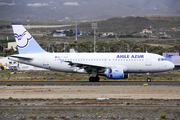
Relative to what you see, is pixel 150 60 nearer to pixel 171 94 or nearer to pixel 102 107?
pixel 171 94

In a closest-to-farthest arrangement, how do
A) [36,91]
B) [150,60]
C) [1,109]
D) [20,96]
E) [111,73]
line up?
1. [1,109]
2. [20,96]
3. [36,91]
4. [111,73]
5. [150,60]

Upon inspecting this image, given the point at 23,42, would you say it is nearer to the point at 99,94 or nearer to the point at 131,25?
the point at 99,94

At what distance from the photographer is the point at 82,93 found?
83.1 ft

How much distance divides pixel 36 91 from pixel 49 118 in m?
11.1

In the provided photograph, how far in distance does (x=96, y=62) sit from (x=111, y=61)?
1.82 m

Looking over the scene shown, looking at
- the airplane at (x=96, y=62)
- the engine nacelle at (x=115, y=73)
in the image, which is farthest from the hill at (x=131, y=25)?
the engine nacelle at (x=115, y=73)

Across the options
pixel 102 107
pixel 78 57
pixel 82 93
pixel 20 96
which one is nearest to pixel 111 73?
pixel 78 57

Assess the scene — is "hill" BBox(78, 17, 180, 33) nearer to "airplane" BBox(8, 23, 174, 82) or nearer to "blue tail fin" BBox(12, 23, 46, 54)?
"blue tail fin" BBox(12, 23, 46, 54)

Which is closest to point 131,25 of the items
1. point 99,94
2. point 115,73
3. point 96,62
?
point 96,62

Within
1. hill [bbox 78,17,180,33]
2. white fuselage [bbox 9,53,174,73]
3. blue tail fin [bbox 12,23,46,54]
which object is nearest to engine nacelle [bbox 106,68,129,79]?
white fuselage [bbox 9,53,174,73]

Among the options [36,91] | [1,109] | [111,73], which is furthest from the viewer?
[111,73]

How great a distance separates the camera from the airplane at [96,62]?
3550cm

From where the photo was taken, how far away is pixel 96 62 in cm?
3669

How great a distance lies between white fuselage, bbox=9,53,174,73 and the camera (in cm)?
3612
